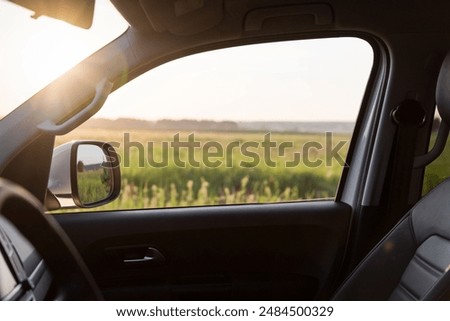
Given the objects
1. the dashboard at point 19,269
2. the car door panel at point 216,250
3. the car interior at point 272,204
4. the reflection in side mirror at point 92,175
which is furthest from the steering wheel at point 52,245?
the car door panel at point 216,250

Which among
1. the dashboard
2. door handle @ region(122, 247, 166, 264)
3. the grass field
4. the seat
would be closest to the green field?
the grass field

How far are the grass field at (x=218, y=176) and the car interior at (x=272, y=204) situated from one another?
0.04 m

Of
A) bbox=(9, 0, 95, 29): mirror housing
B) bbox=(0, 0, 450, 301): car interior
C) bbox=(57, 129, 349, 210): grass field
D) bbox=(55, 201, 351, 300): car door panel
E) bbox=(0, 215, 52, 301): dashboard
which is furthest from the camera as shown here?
bbox=(55, 201, 351, 300): car door panel

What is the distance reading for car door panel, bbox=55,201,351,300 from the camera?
228 centimetres

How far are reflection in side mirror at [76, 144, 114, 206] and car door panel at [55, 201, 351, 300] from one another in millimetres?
261

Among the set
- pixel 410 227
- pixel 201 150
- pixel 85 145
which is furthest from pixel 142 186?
pixel 410 227

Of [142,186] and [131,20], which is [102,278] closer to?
[142,186]

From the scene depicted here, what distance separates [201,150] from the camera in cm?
221

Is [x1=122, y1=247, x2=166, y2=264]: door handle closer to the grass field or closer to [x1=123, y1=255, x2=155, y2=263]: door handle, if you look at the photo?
[x1=123, y1=255, x2=155, y2=263]: door handle

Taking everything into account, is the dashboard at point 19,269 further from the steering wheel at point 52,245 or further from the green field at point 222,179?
the green field at point 222,179

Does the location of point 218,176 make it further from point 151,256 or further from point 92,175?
point 92,175

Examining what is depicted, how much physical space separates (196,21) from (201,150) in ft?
1.41

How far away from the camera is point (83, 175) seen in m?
1.93

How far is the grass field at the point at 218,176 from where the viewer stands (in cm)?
216
